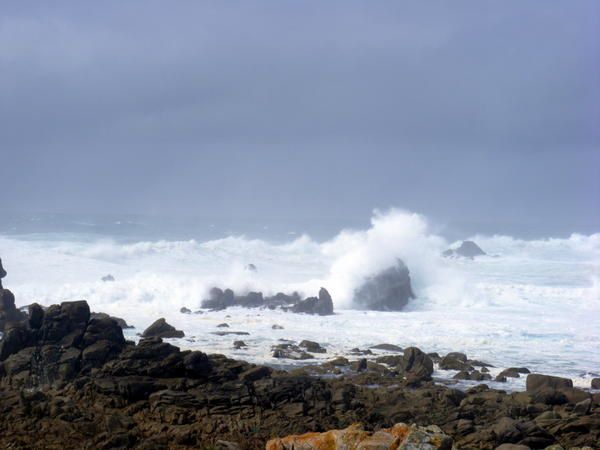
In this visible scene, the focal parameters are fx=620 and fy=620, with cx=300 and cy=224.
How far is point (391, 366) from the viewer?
21641mm

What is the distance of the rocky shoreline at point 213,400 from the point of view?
13320 millimetres

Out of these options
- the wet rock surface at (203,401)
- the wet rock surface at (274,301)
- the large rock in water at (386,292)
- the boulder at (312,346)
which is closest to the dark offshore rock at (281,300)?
the wet rock surface at (274,301)

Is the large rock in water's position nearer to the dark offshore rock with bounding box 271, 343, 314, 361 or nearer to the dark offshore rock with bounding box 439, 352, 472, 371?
the dark offshore rock with bounding box 271, 343, 314, 361

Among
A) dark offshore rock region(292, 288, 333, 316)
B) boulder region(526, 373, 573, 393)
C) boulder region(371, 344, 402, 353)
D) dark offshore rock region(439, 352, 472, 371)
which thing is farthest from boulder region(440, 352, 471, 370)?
dark offshore rock region(292, 288, 333, 316)

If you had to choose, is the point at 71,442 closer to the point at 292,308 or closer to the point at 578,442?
the point at 578,442

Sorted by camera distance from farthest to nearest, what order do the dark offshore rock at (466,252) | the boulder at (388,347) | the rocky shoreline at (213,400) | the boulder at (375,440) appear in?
the dark offshore rock at (466,252) < the boulder at (388,347) < the rocky shoreline at (213,400) < the boulder at (375,440)

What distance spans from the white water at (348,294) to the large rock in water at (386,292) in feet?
2.53

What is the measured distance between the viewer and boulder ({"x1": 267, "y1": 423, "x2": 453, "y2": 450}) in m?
7.42

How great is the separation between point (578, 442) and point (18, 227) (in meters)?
98.4

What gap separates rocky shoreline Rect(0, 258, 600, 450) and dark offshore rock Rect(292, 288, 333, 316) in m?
13.2

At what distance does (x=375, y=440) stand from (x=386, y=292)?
30102 millimetres

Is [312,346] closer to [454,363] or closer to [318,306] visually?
[454,363]

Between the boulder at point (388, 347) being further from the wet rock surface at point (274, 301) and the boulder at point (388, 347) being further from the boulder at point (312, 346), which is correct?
the wet rock surface at point (274, 301)

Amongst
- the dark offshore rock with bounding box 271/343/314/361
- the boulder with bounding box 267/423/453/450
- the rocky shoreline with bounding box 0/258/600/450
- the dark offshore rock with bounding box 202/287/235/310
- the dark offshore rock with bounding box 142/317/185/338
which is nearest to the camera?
the boulder with bounding box 267/423/453/450
